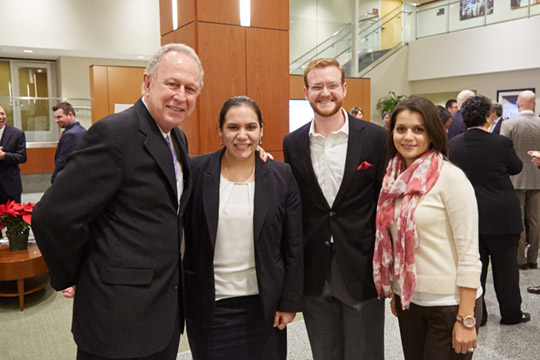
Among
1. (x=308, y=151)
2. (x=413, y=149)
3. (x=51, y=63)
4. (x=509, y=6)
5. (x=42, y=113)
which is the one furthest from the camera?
(x=51, y=63)

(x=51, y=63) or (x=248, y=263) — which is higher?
(x=51, y=63)

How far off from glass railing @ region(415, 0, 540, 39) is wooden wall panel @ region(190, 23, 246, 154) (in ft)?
26.9

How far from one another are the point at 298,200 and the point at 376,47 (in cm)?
1172

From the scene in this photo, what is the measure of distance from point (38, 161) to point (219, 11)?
6575mm

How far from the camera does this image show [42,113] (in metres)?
9.09

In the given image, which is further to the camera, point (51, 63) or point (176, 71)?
point (51, 63)

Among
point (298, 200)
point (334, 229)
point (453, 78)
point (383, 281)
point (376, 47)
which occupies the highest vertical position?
point (376, 47)

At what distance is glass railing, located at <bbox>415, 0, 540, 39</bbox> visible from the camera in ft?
32.2

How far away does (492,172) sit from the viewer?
3273mm

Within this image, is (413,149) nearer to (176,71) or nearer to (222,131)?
(222,131)

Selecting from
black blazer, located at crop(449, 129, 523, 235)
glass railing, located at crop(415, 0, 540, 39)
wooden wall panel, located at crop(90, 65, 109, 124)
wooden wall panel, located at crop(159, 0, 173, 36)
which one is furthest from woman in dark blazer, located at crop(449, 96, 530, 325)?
glass railing, located at crop(415, 0, 540, 39)

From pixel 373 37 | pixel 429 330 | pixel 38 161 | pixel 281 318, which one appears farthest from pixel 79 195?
pixel 373 37

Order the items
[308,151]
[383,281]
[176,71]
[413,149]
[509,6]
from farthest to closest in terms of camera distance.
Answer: [509,6] → [308,151] → [383,281] → [413,149] → [176,71]

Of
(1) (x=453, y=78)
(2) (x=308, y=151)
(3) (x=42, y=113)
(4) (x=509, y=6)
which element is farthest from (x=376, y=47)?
(2) (x=308, y=151)
